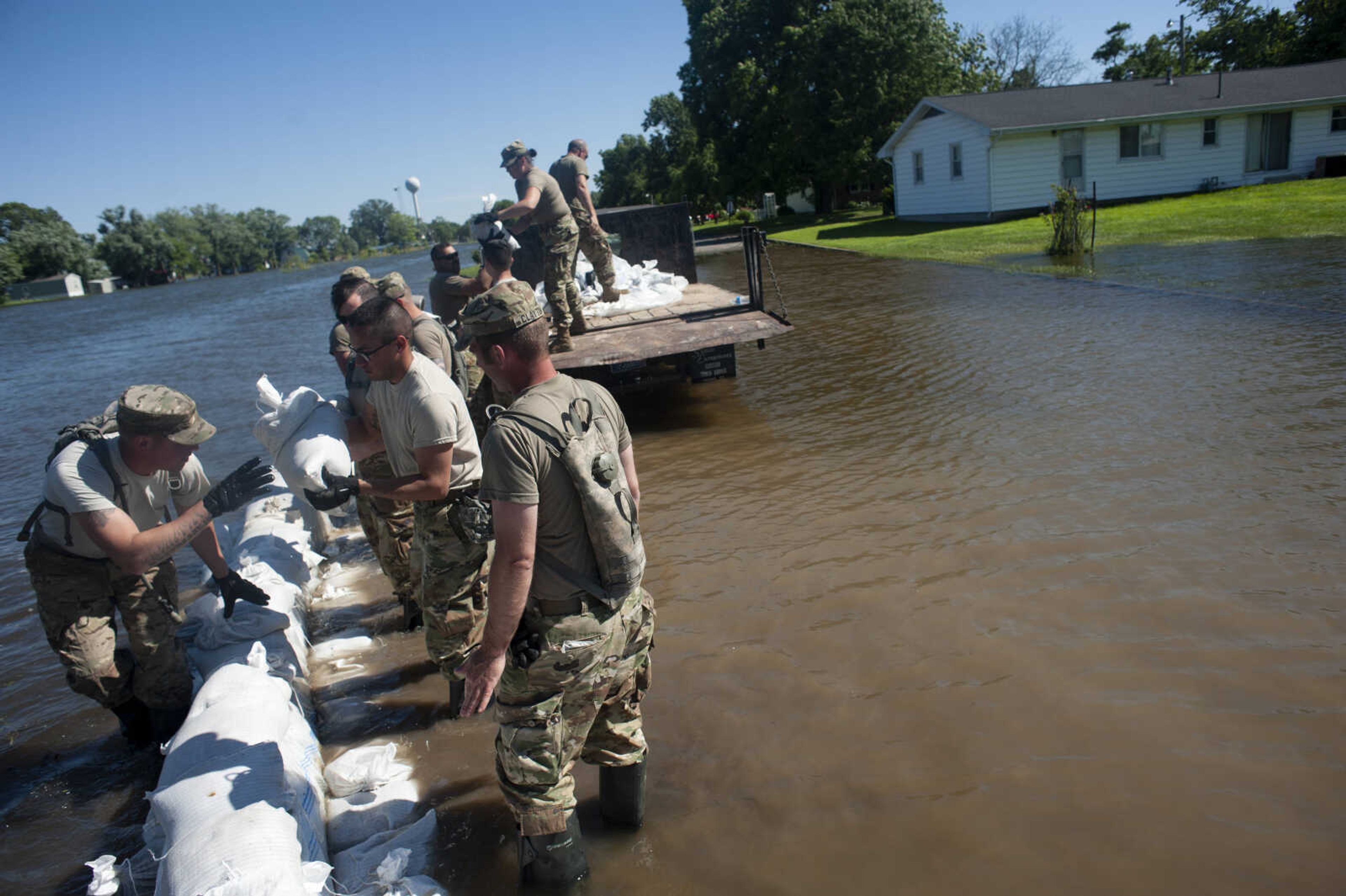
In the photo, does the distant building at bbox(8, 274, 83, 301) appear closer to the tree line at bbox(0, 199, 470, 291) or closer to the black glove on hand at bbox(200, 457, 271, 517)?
the tree line at bbox(0, 199, 470, 291)

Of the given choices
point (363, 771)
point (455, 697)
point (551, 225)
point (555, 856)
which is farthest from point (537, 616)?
point (551, 225)

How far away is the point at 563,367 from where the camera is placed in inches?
251

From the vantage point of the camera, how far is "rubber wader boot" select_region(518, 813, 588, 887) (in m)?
2.38

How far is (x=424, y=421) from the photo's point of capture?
3061mm

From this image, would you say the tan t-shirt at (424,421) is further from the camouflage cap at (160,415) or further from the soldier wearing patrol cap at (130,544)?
the camouflage cap at (160,415)

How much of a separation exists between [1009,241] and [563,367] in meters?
15.8

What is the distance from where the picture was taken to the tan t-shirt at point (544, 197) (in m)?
6.36

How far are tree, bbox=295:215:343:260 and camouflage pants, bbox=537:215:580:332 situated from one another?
164005mm

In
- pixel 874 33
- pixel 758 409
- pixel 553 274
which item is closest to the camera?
pixel 553 274

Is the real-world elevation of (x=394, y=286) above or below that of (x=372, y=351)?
above

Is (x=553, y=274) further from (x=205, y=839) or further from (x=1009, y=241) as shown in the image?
(x=1009, y=241)

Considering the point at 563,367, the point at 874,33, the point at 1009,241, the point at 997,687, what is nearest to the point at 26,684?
the point at 563,367

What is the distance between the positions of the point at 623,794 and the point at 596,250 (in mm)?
6447

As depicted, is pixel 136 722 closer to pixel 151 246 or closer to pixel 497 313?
pixel 497 313
